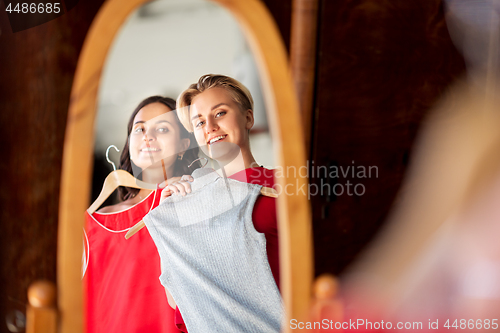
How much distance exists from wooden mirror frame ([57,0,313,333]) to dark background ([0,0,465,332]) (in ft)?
0.51

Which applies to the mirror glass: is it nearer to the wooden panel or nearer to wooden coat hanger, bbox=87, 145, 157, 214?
wooden coat hanger, bbox=87, 145, 157, 214

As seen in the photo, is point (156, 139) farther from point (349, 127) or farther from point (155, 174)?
point (349, 127)

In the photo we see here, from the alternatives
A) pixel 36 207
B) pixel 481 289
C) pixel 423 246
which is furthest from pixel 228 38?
pixel 481 289

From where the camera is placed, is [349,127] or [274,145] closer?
[274,145]

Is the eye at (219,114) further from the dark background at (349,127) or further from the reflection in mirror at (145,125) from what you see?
the dark background at (349,127)

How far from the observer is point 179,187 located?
14.9 inches

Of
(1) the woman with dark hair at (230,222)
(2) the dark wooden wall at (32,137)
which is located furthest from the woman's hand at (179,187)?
(2) the dark wooden wall at (32,137)

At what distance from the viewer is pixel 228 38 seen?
14.5 inches

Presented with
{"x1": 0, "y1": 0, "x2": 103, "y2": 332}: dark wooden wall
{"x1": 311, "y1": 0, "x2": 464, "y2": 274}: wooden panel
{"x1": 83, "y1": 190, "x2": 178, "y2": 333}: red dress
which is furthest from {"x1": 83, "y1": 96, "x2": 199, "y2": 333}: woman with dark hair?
{"x1": 311, "y1": 0, "x2": 464, "y2": 274}: wooden panel

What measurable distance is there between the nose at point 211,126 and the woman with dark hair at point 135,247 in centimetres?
2

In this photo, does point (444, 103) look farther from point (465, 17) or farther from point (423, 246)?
point (423, 246)

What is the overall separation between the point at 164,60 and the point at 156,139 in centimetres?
9

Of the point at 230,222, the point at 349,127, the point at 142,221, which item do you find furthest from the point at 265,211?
the point at 349,127

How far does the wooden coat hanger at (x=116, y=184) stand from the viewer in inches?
14.9
